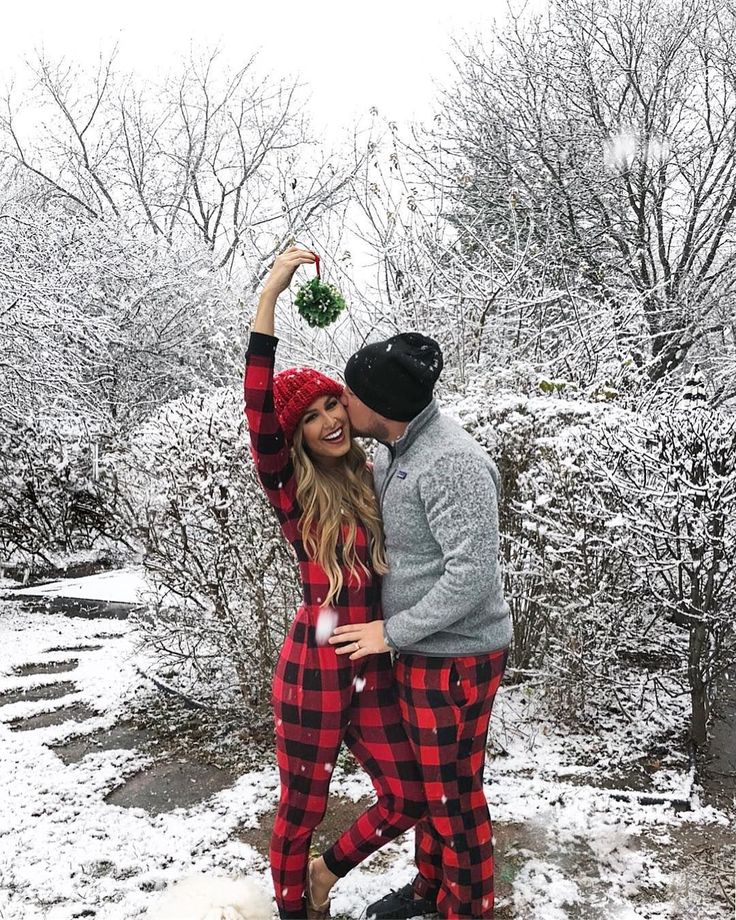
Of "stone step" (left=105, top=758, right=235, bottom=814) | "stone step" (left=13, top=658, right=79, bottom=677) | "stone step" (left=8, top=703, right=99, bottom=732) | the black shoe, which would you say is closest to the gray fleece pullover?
the black shoe

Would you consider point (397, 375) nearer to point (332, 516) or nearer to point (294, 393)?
point (294, 393)

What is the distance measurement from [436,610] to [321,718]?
51 cm

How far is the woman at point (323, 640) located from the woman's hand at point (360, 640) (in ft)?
0.15

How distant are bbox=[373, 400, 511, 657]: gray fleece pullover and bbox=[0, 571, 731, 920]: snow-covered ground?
121 centimetres

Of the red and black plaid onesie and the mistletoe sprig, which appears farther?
the mistletoe sprig

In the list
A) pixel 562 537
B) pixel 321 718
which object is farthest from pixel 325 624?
pixel 562 537

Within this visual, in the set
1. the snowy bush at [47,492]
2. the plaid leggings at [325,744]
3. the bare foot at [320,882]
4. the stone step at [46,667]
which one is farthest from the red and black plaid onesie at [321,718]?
the snowy bush at [47,492]

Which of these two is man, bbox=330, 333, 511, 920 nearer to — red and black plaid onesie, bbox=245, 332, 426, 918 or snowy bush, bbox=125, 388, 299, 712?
red and black plaid onesie, bbox=245, 332, 426, 918

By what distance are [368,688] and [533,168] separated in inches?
370

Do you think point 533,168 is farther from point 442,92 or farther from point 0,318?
point 0,318

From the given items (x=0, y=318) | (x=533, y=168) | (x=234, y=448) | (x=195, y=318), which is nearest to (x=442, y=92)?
(x=533, y=168)

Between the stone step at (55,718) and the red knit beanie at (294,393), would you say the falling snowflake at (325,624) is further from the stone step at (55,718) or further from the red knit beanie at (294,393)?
the stone step at (55,718)

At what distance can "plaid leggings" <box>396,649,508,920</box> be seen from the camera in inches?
86.0

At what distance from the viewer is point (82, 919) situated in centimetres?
271
